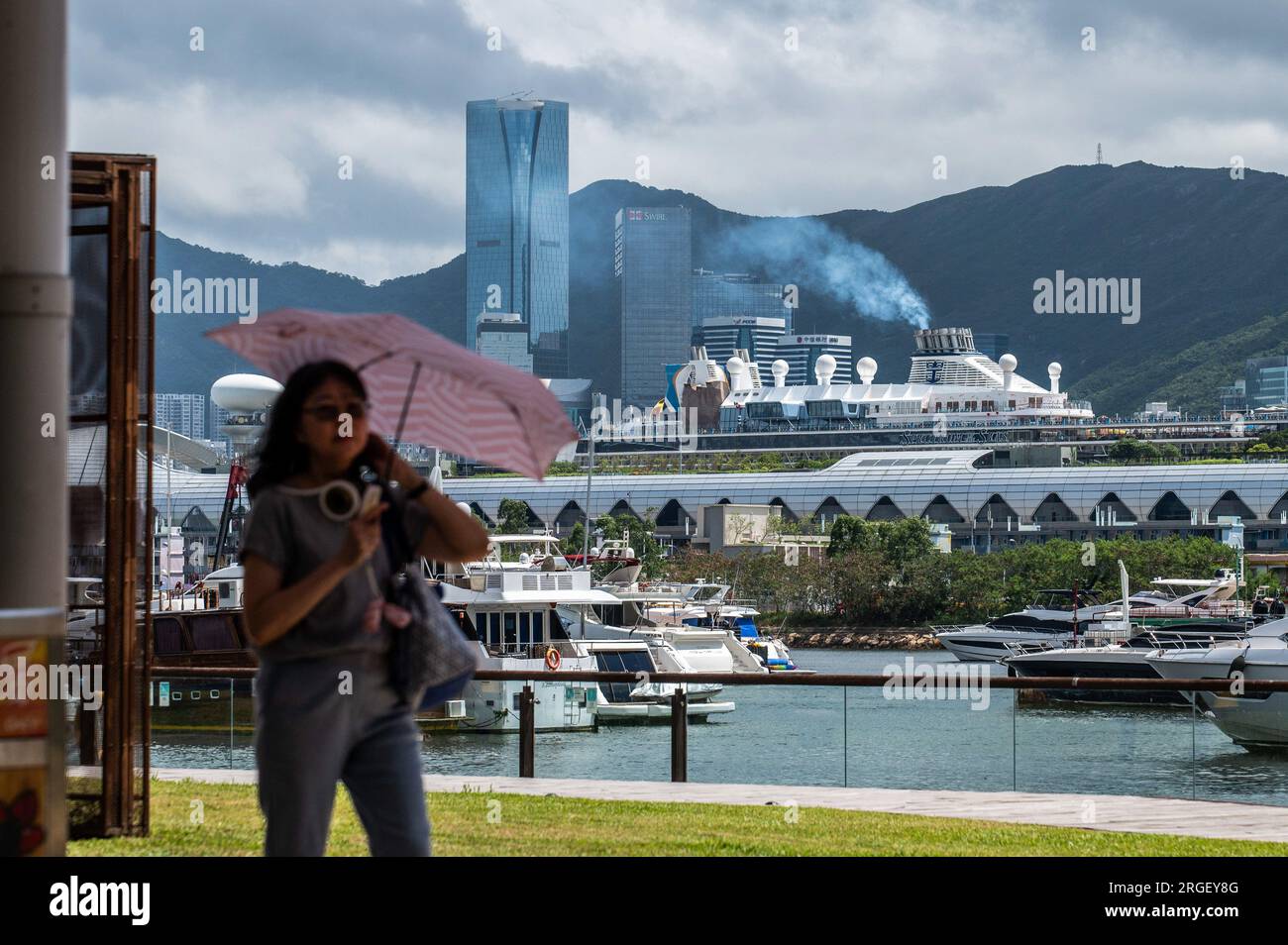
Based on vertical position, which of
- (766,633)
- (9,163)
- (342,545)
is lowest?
(766,633)

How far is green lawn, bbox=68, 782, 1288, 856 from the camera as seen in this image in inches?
377

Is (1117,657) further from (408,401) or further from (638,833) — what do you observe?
(408,401)

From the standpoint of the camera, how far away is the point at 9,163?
4.54m

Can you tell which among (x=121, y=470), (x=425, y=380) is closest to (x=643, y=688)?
(x=121, y=470)

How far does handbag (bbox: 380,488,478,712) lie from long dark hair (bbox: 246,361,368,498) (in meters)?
0.30

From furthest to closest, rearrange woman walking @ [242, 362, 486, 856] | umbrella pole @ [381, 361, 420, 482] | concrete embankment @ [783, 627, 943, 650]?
concrete embankment @ [783, 627, 943, 650] < umbrella pole @ [381, 361, 420, 482] < woman walking @ [242, 362, 486, 856]

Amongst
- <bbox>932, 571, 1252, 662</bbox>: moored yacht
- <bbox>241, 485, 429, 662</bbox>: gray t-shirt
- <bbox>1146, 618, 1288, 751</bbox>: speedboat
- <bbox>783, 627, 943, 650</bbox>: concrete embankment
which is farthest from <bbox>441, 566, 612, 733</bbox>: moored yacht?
<bbox>783, 627, 943, 650</bbox>: concrete embankment

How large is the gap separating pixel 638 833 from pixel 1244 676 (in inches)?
636

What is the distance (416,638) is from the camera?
16.9ft

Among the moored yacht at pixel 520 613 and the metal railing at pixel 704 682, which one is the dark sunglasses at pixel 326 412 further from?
the moored yacht at pixel 520 613

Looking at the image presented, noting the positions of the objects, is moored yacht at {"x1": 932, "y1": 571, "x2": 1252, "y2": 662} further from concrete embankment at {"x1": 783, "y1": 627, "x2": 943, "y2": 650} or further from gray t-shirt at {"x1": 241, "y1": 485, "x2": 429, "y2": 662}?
gray t-shirt at {"x1": 241, "y1": 485, "x2": 429, "y2": 662}
